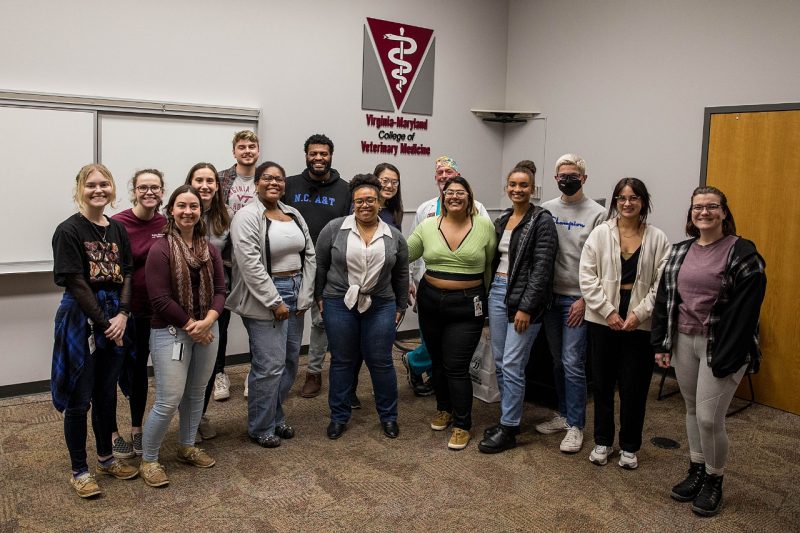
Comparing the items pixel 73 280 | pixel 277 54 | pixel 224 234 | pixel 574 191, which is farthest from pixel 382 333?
pixel 277 54

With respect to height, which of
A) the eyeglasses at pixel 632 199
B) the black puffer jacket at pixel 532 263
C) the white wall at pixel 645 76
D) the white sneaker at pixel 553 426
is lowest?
the white sneaker at pixel 553 426

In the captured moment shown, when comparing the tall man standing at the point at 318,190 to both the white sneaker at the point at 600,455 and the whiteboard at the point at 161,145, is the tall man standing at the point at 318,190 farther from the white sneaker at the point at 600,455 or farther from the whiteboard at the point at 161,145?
the white sneaker at the point at 600,455

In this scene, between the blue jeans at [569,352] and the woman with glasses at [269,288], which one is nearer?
the woman with glasses at [269,288]

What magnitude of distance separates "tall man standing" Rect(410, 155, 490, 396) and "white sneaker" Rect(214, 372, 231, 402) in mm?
1194

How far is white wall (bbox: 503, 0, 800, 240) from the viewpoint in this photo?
4492 millimetres

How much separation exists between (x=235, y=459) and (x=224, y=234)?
114cm

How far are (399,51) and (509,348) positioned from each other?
3157 mm

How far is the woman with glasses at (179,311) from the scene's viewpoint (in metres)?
2.90

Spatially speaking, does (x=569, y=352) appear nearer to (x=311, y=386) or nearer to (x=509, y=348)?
(x=509, y=348)

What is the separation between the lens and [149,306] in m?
3.18

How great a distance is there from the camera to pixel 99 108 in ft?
14.1

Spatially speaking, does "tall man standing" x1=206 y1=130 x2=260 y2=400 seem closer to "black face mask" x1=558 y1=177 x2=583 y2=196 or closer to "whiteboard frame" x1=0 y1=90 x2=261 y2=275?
"whiteboard frame" x1=0 y1=90 x2=261 y2=275

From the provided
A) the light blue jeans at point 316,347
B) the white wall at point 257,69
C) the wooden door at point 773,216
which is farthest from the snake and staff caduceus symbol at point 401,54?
the wooden door at point 773,216

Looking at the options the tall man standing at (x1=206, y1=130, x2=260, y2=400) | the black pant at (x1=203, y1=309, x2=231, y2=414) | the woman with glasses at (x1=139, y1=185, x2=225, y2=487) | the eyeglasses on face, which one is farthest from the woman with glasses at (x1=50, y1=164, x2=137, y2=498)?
the tall man standing at (x1=206, y1=130, x2=260, y2=400)
